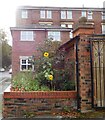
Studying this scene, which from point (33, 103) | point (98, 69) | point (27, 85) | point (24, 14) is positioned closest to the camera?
point (33, 103)

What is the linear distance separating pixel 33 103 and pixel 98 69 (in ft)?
6.90

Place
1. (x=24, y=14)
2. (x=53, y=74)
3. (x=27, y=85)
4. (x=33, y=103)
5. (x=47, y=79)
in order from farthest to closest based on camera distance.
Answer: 1. (x=24, y=14)
2. (x=53, y=74)
3. (x=47, y=79)
4. (x=27, y=85)
5. (x=33, y=103)

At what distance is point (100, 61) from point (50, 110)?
202 centimetres

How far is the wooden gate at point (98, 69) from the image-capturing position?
749cm

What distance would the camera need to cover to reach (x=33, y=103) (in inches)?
287

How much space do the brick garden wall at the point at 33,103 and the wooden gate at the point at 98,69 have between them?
87cm

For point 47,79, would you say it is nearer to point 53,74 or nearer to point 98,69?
point 53,74

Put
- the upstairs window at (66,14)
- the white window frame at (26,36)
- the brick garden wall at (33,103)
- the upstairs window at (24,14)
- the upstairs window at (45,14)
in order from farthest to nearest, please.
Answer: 1. the upstairs window at (66,14)
2. the upstairs window at (45,14)
3. the upstairs window at (24,14)
4. the white window frame at (26,36)
5. the brick garden wall at (33,103)

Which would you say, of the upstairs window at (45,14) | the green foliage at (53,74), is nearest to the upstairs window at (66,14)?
the upstairs window at (45,14)

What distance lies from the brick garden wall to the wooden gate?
0.87m

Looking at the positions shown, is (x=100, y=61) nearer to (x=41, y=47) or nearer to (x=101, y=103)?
(x=101, y=103)

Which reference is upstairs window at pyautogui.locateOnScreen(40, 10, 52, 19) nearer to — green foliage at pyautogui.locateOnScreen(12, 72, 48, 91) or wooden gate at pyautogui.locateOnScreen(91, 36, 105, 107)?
green foliage at pyautogui.locateOnScreen(12, 72, 48, 91)

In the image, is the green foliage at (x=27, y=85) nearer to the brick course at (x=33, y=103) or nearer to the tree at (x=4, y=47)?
the brick course at (x=33, y=103)

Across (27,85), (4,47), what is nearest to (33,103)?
(27,85)
